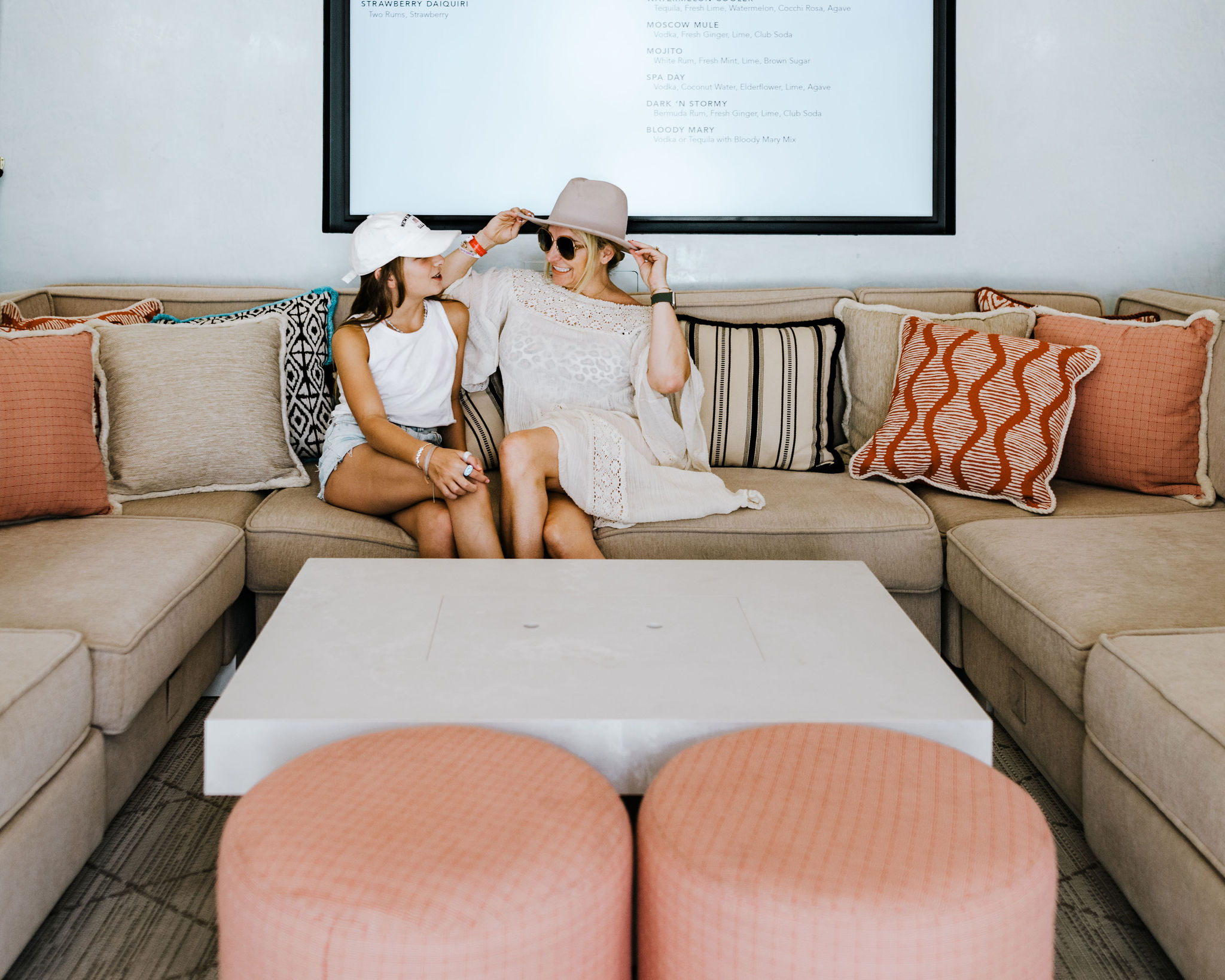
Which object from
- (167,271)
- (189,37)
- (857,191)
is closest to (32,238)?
(167,271)

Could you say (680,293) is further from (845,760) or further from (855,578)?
(845,760)

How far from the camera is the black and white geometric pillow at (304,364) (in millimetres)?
2355

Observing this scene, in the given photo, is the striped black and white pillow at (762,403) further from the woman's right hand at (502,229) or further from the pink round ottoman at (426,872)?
the pink round ottoman at (426,872)

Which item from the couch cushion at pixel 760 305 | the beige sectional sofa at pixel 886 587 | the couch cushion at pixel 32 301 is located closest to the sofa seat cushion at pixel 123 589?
the beige sectional sofa at pixel 886 587

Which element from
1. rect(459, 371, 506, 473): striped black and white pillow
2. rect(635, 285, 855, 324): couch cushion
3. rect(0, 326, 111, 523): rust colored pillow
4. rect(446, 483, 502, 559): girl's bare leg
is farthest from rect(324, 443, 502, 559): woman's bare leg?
rect(635, 285, 855, 324): couch cushion

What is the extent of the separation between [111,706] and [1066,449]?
2094 mm

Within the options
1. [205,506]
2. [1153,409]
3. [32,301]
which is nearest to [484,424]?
[205,506]

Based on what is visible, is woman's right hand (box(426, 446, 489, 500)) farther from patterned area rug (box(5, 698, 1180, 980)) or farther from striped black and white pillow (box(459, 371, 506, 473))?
patterned area rug (box(5, 698, 1180, 980))

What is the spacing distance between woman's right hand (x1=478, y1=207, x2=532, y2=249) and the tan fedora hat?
4 centimetres

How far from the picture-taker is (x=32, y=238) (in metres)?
2.75

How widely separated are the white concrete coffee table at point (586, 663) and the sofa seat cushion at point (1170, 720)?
0.24 metres

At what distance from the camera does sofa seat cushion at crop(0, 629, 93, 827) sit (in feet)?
3.78

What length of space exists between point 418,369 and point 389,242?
30 cm

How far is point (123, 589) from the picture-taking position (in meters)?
1.54
